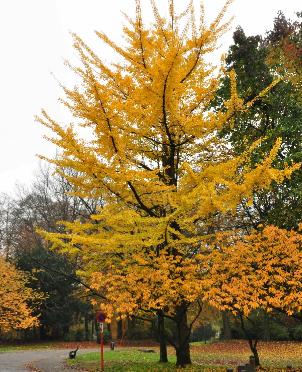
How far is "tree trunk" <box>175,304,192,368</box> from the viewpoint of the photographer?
11.1 m

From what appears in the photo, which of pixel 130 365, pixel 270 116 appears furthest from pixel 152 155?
pixel 130 365

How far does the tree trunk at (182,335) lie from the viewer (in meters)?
11.1

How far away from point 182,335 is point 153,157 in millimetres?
4962

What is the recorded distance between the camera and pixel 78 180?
413 inches

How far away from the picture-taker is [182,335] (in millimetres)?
11742

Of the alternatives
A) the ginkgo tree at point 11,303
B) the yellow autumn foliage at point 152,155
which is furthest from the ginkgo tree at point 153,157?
the ginkgo tree at point 11,303

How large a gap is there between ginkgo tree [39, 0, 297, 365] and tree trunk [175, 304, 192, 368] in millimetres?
36

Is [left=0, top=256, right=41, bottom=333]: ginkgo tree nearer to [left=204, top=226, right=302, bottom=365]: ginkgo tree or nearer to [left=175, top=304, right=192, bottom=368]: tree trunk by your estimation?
[left=175, top=304, right=192, bottom=368]: tree trunk

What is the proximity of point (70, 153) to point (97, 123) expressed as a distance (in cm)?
90

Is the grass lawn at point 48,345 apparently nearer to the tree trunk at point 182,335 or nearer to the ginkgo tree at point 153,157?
the tree trunk at point 182,335

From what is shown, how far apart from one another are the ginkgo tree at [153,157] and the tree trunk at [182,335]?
0.04 m

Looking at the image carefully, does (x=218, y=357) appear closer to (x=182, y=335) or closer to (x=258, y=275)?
(x=182, y=335)

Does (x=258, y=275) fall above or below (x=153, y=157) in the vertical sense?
below

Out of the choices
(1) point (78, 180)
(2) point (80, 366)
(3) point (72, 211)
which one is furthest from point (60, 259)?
(1) point (78, 180)
